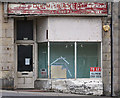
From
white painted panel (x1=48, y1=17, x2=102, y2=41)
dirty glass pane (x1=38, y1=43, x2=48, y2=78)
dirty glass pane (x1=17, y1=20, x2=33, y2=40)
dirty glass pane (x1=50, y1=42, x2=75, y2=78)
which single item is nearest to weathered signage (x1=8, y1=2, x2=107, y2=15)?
white painted panel (x1=48, y1=17, x2=102, y2=41)

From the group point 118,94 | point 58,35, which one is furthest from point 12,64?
point 118,94

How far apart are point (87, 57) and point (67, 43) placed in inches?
45.0

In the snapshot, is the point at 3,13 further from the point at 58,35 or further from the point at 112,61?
the point at 112,61

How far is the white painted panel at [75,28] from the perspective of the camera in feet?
43.3

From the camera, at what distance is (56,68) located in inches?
524

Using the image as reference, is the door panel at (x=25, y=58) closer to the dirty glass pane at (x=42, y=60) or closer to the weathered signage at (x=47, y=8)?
the dirty glass pane at (x=42, y=60)

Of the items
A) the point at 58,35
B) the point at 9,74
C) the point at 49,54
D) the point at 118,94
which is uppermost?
the point at 58,35

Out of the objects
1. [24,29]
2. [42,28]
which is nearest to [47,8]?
[42,28]

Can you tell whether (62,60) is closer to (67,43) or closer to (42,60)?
(67,43)

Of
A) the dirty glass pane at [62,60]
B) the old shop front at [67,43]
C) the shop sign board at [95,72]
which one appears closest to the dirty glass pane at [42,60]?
the old shop front at [67,43]

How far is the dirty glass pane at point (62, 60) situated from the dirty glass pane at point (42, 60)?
0.29 metres

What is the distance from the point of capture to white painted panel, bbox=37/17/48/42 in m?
13.4

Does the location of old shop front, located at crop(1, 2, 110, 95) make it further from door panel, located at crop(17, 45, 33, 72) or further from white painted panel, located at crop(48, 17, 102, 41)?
door panel, located at crop(17, 45, 33, 72)

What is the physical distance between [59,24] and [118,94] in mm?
4142
